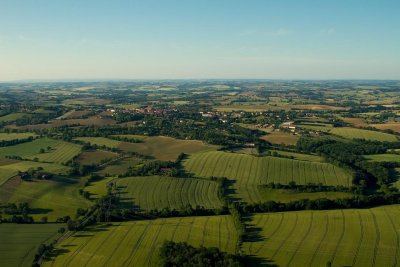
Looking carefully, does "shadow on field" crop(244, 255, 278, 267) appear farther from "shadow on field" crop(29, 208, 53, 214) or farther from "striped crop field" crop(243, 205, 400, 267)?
"shadow on field" crop(29, 208, 53, 214)

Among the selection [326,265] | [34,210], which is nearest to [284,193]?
[326,265]

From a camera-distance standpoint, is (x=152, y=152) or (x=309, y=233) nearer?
(x=309, y=233)

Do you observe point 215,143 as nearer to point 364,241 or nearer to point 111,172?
point 111,172

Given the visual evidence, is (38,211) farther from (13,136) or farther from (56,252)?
(13,136)

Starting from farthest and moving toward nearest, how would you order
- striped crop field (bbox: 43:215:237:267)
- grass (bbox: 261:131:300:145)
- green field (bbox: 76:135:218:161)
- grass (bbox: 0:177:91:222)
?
grass (bbox: 261:131:300:145)
green field (bbox: 76:135:218:161)
grass (bbox: 0:177:91:222)
striped crop field (bbox: 43:215:237:267)

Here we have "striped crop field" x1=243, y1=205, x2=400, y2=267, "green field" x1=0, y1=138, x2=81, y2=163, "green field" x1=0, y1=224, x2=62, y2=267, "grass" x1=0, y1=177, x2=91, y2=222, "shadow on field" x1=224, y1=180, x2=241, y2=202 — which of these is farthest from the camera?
"green field" x1=0, y1=138, x2=81, y2=163

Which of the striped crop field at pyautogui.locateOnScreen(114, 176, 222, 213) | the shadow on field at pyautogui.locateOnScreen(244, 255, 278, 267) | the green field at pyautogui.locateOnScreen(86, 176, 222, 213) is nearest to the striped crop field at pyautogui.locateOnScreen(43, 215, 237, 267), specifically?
the shadow on field at pyautogui.locateOnScreen(244, 255, 278, 267)

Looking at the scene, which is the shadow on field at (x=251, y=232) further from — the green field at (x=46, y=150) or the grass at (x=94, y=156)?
the green field at (x=46, y=150)
